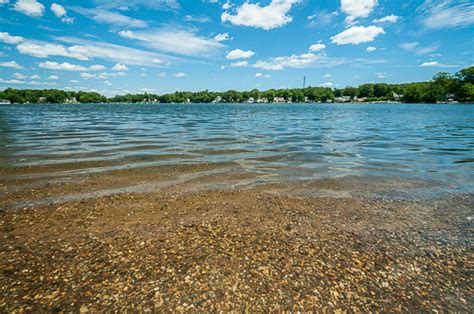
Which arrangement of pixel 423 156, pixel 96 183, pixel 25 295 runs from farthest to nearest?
pixel 423 156 < pixel 96 183 < pixel 25 295

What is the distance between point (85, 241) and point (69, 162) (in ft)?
25.9

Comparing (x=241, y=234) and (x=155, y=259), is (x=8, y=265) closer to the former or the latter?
(x=155, y=259)

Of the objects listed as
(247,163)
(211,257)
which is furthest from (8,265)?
Result: (247,163)

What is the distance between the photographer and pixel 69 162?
36.0ft

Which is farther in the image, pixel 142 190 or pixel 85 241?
pixel 142 190


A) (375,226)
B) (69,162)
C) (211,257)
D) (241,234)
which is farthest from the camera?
(69,162)

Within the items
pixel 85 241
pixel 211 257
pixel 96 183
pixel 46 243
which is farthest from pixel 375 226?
pixel 96 183

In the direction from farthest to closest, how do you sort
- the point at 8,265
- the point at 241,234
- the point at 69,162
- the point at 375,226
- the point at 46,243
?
the point at 69,162 → the point at 375,226 → the point at 241,234 → the point at 46,243 → the point at 8,265

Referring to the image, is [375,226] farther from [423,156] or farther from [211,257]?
[423,156]

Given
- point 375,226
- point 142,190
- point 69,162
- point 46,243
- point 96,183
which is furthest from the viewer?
point 69,162

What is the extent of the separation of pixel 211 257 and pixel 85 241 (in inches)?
102

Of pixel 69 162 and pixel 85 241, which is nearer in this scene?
pixel 85 241

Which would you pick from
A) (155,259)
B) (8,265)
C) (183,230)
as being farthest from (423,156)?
(8,265)

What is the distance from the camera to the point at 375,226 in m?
5.52
